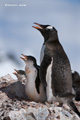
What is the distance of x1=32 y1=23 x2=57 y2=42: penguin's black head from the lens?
249 inches

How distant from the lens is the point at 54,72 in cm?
609

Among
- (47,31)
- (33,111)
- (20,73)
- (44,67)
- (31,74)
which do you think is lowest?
(33,111)

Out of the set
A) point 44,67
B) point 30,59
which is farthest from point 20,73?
point 44,67

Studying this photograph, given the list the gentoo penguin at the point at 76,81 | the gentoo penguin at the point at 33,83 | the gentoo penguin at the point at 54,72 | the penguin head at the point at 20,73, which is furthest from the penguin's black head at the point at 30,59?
the gentoo penguin at the point at 76,81

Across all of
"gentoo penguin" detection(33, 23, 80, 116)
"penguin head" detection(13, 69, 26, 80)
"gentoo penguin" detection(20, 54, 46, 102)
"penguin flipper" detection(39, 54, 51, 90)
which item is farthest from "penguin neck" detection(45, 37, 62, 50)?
"penguin head" detection(13, 69, 26, 80)

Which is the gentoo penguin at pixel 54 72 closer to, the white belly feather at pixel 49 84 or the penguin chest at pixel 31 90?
the white belly feather at pixel 49 84

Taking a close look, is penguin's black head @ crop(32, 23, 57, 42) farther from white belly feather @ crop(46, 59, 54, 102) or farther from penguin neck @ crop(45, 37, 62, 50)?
white belly feather @ crop(46, 59, 54, 102)

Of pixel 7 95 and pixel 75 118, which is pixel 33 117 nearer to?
pixel 75 118

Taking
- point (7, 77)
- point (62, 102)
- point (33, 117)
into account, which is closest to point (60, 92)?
point (62, 102)

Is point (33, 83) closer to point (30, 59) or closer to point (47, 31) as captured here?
point (30, 59)

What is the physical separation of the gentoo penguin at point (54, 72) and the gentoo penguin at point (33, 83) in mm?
300

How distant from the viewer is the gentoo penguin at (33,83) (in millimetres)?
6387

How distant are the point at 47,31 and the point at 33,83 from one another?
1071mm

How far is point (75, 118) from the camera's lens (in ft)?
18.3
